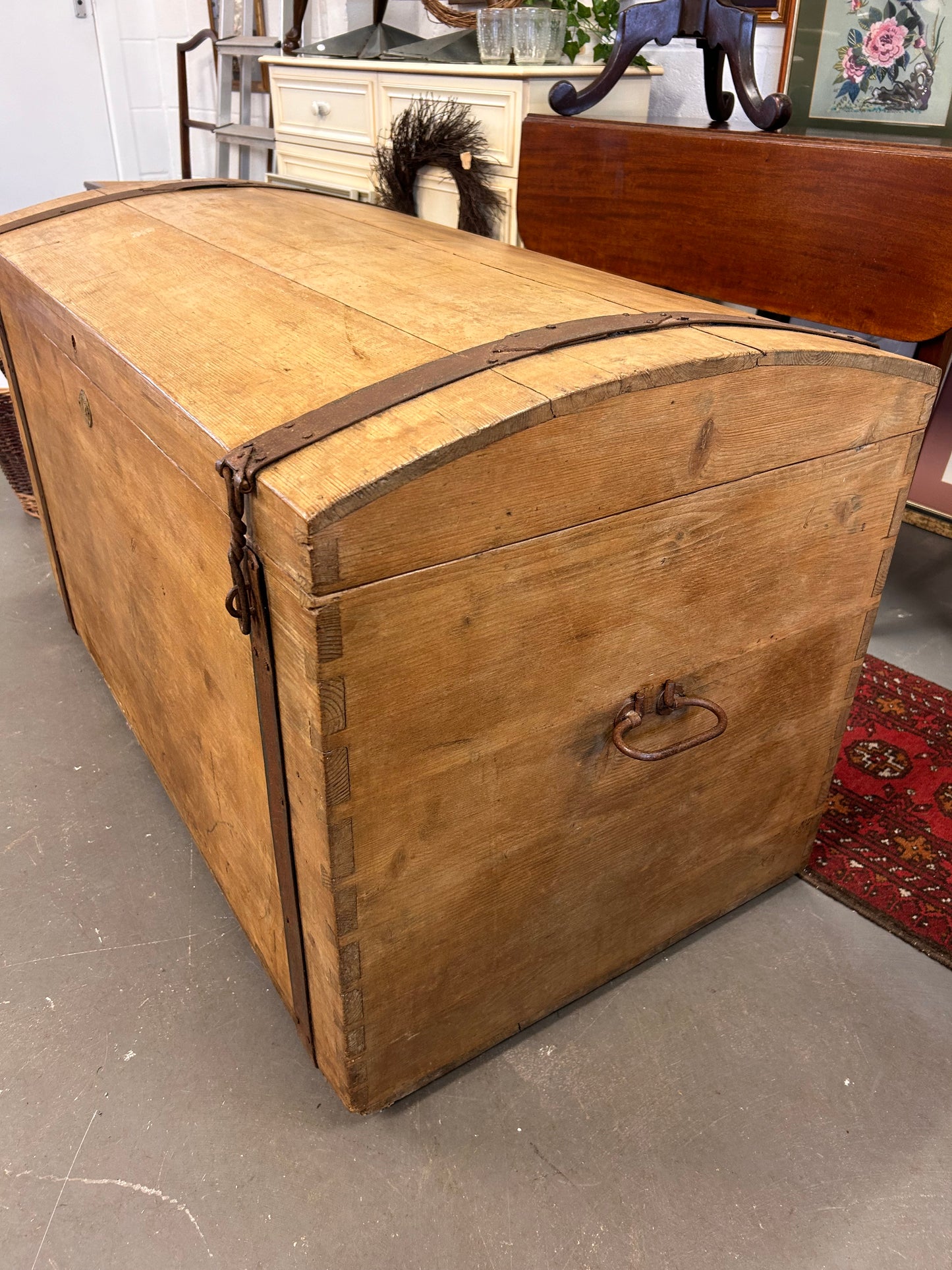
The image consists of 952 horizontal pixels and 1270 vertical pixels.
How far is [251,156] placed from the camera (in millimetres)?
3965

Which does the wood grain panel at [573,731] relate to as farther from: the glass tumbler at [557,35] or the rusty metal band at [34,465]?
the glass tumbler at [557,35]

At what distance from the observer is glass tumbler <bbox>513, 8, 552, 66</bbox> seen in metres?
2.18

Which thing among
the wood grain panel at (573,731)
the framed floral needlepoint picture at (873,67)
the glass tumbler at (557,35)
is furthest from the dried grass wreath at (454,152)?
the wood grain panel at (573,731)

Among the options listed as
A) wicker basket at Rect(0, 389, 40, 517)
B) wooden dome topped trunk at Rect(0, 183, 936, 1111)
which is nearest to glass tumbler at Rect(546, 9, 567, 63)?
wooden dome topped trunk at Rect(0, 183, 936, 1111)

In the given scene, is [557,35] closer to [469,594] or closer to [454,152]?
[454,152]

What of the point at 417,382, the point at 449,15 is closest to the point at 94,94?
the point at 449,15

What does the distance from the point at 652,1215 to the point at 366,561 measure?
2.53ft

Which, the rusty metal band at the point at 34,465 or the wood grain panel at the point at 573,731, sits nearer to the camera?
the wood grain panel at the point at 573,731

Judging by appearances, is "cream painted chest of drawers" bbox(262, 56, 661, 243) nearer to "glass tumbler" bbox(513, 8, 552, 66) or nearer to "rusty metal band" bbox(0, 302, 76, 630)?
"glass tumbler" bbox(513, 8, 552, 66)

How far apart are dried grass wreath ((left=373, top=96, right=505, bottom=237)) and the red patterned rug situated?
1.45m

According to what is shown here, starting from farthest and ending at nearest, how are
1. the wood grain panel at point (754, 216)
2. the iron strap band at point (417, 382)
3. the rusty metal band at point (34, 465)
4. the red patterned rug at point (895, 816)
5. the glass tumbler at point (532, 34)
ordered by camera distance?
the glass tumbler at point (532, 34) < the rusty metal band at point (34, 465) < the wood grain panel at point (754, 216) < the red patterned rug at point (895, 816) < the iron strap band at point (417, 382)

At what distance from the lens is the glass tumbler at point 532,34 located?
7.16 feet

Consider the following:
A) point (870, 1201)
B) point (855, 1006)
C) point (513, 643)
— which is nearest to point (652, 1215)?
point (870, 1201)

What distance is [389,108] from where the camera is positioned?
2.61 meters
